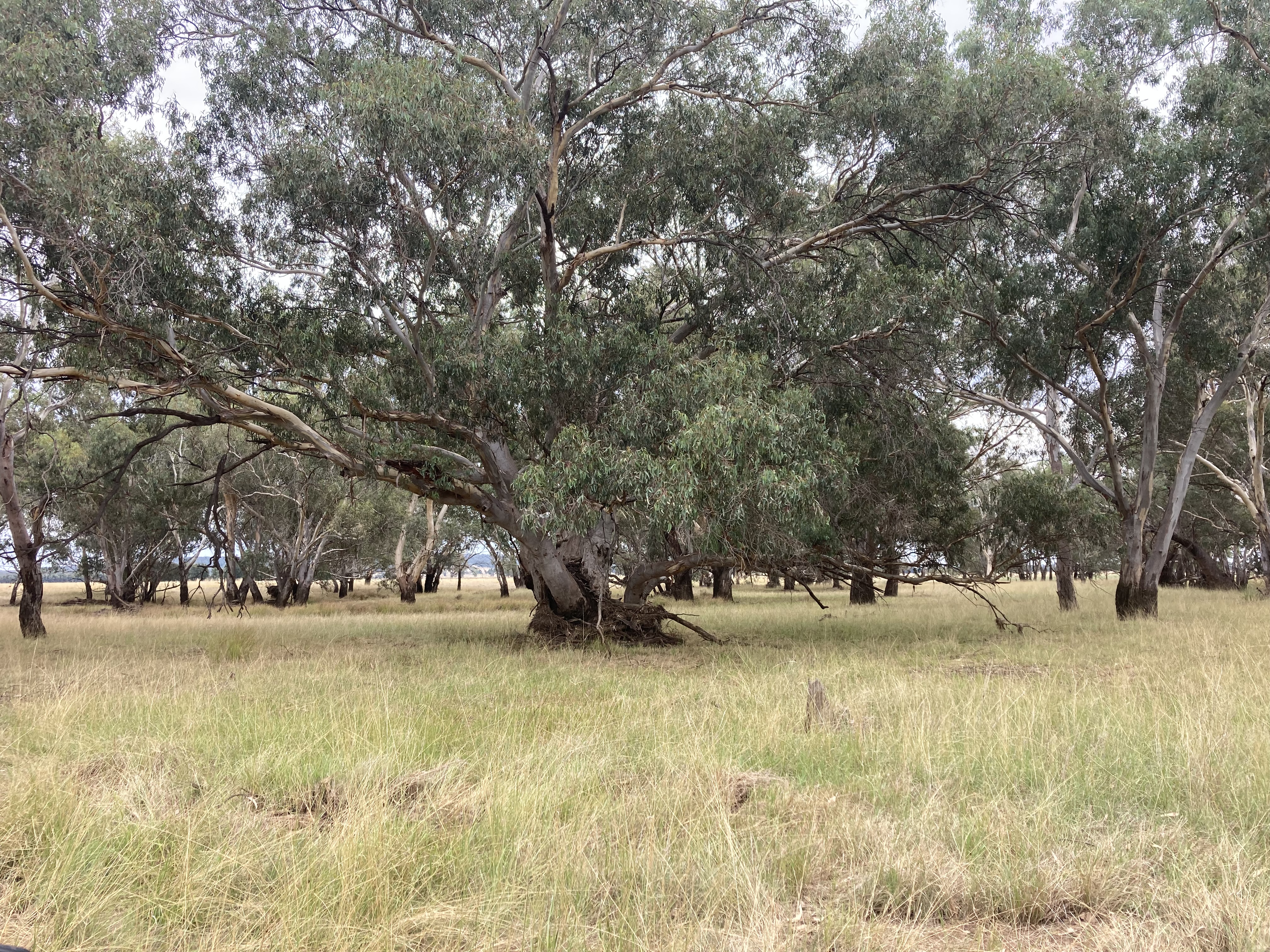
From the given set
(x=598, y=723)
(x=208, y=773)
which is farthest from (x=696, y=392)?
(x=208, y=773)

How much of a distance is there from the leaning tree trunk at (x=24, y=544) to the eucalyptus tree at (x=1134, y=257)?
54.5 feet

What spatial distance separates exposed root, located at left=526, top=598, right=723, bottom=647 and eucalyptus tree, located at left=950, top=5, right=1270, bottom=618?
280 inches

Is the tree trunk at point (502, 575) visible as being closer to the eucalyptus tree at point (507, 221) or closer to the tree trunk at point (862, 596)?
the tree trunk at point (862, 596)

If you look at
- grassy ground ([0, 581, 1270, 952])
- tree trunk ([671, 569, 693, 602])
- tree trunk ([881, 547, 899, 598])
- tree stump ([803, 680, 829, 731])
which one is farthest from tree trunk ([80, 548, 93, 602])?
tree stump ([803, 680, 829, 731])

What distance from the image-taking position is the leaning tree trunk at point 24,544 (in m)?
14.1

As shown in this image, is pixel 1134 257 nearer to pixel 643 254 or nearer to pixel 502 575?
pixel 643 254

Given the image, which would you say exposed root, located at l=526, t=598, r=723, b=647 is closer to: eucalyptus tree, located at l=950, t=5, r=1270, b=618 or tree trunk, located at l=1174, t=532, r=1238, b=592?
eucalyptus tree, located at l=950, t=5, r=1270, b=618

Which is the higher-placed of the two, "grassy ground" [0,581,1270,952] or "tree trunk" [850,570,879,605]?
"grassy ground" [0,581,1270,952]

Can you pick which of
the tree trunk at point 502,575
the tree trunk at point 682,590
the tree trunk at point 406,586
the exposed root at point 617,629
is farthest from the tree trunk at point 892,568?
the tree trunk at point 502,575

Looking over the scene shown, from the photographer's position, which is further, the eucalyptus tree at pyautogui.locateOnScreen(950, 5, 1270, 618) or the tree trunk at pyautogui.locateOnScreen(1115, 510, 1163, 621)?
the tree trunk at pyautogui.locateOnScreen(1115, 510, 1163, 621)

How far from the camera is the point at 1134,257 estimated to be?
44.5 ft

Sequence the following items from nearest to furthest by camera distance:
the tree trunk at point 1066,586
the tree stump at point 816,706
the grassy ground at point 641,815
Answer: the grassy ground at point 641,815 < the tree stump at point 816,706 < the tree trunk at point 1066,586

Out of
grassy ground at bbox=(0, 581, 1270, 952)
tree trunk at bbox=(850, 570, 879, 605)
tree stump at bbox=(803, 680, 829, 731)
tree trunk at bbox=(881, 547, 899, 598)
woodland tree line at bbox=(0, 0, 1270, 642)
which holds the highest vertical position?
woodland tree line at bbox=(0, 0, 1270, 642)

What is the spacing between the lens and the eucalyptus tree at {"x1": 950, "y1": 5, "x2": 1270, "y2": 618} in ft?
40.7
